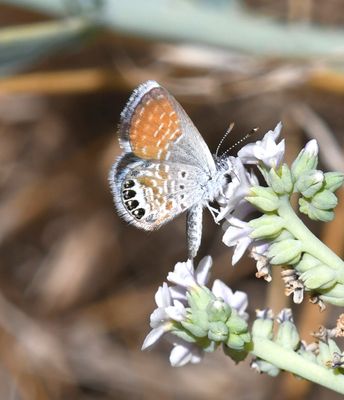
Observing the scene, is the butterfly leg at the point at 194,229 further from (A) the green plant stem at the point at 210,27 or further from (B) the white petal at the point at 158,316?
(A) the green plant stem at the point at 210,27

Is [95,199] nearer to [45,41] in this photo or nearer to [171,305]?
[45,41]

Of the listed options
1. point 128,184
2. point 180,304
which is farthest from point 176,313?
point 128,184

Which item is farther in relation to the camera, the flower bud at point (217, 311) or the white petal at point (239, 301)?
the white petal at point (239, 301)

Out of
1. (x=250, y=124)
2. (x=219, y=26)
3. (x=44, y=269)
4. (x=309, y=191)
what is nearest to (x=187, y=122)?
(x=309, y=191)

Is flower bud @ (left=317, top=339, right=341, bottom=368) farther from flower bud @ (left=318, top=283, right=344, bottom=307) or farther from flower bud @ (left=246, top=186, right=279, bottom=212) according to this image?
flower bud @ (left=246, top=186, right=279, bottom=212)

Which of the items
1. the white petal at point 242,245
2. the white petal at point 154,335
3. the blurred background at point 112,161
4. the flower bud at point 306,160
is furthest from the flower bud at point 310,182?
the blurred background at point 112,161

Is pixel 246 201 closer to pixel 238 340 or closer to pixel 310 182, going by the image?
pixel 310 182

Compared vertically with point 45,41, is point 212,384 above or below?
below
